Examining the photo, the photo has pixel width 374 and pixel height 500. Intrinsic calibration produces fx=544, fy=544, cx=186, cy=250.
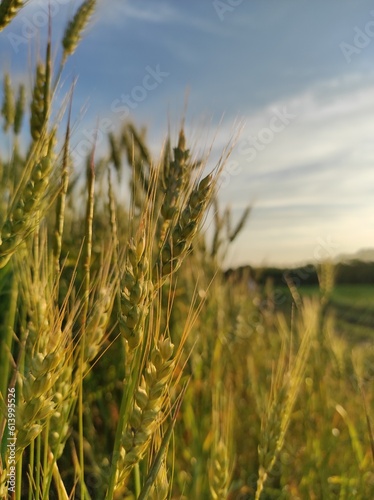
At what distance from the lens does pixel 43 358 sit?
64 cm

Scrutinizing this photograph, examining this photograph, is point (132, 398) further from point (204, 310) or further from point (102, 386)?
point (102, 386)

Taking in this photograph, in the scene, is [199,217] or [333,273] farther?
[333,273]

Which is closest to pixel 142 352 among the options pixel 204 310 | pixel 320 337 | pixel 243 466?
pixel 204 310

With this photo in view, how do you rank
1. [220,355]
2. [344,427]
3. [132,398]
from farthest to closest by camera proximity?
[344,427], [220,355], [132,398]

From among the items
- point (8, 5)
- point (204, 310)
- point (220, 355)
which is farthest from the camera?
→ point (220, 355)

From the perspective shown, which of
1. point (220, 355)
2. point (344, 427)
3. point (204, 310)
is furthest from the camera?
point (344, 427)

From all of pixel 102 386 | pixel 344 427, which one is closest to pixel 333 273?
pixel 344 427

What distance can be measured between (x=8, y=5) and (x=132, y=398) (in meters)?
0.57

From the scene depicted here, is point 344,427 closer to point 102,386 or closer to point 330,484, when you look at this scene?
point 330,484

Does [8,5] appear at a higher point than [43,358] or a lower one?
higher

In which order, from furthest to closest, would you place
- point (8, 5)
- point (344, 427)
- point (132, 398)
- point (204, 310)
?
point (344, 427)
point (204, 310)
point (8, 5)
point (132, 398)

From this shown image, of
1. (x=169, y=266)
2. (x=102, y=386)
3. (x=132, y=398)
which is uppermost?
(x=169, y=266)

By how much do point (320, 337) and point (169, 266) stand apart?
6.18 feet

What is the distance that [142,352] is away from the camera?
2.20ft
